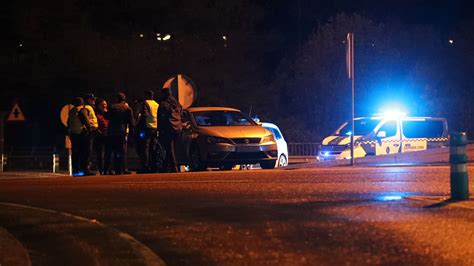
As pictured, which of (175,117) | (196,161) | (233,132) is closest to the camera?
(175,117)

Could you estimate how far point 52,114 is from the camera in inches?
1729

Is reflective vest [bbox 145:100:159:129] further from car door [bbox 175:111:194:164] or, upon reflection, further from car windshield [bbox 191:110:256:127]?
car windshield [bbox 191:110:256:127]

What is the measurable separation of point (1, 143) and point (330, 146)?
1213 centimetres

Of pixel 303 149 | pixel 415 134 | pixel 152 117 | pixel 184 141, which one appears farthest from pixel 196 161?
pixel 303 149

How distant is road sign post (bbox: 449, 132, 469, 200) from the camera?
10.4m

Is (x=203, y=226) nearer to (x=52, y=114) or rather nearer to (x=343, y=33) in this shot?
(x=52, y=114)

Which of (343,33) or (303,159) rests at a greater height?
(343,33)

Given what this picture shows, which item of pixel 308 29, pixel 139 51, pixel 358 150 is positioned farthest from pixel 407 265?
pixel 308 29

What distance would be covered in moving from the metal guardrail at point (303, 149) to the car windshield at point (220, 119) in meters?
15.3

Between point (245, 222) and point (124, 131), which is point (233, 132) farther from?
point (245, 222)

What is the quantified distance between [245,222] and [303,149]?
25441 mm

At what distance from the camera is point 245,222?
9.16 metres

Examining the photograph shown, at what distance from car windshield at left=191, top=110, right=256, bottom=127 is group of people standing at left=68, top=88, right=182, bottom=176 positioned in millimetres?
1267

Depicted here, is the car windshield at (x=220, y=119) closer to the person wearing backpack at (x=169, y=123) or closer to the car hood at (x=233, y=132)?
the car hood at (x=233, y=132)
